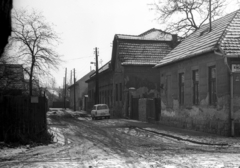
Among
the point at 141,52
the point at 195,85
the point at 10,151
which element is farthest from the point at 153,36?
the point at 10,151

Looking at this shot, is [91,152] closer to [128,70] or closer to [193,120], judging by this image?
[193,120]

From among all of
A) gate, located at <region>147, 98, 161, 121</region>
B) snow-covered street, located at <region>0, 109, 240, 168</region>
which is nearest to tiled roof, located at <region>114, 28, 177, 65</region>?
gate, located at <region>147, 98, 161, 121</region>

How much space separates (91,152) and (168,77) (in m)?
13.2

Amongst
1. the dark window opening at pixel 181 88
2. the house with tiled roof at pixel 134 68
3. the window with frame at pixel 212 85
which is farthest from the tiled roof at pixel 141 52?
the window with frame at pixel 212 85

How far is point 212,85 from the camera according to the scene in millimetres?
16828

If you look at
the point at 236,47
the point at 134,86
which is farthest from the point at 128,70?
the point at 236,47

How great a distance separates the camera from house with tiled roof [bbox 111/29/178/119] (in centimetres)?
3366

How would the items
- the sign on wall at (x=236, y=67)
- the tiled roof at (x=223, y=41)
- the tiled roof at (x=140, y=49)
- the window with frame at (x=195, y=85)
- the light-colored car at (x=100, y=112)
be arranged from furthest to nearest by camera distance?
the tiled roof at (x=140, y=49) → the light-colored car at (x=100, y=112) → the window with frame at (x=195, y=85) → the tiled roof at (x=223, y=41) → the sign on wall at (x=236, y=67)

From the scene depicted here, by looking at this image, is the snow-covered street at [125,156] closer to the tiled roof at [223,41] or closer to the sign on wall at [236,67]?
the sign on wall at [236,67]

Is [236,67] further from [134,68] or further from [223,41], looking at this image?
[134,68]

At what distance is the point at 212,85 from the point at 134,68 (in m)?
17.6

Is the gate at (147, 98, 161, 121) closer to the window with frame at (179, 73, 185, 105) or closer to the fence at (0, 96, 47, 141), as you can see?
the window with frame at (179, 73, 185, 105)

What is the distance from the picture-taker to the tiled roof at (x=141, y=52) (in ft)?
114

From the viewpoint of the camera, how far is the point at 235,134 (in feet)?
48.2
